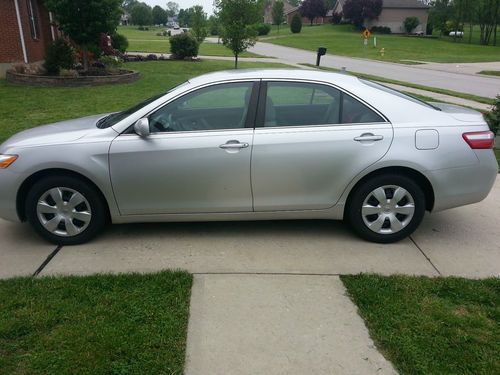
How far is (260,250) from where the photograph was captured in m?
4.18

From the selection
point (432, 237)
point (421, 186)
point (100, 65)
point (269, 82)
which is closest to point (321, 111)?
point (269, 82)

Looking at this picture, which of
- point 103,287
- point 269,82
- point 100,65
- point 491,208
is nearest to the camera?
point 103,287

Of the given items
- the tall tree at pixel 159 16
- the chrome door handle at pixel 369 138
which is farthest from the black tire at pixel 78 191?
the tall tree at pixel 159 16

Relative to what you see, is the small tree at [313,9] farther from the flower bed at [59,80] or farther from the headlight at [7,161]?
the headlight at [7,161]

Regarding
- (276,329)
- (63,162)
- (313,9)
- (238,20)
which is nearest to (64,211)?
(63,162)

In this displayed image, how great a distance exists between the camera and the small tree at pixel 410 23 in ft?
241

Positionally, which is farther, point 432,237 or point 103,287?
point 432,237

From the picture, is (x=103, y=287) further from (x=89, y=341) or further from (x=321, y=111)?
(x=321, y=111)

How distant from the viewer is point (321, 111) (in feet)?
14.2

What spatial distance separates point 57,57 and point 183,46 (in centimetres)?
1231

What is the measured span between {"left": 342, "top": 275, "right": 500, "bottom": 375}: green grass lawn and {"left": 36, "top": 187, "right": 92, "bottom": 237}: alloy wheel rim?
2.35 m

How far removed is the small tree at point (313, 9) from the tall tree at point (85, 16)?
3420 inches

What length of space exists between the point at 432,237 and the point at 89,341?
129 inches

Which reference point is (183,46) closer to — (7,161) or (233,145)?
(7,161)
